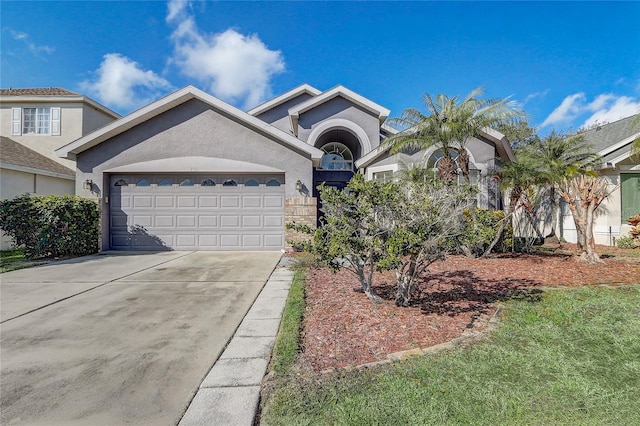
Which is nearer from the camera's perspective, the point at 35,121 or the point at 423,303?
the point at 423,303

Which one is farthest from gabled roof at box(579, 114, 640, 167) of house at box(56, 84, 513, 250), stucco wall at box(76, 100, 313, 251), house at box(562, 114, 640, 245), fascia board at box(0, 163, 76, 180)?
fascia board at box(0, 163, 76, 180)

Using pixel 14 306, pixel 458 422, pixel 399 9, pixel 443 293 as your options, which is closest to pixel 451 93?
pixel 399 9

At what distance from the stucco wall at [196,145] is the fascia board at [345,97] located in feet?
13.9

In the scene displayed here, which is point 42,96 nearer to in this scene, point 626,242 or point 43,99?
point 43,99

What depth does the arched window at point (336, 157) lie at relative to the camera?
52.7 feet

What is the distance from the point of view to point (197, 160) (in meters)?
10.8

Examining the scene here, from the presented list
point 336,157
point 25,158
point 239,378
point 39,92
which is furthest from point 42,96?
point 239,378

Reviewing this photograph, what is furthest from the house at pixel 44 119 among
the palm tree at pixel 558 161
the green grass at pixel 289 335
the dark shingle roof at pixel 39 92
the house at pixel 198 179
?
the palm tree at pixel 558 161

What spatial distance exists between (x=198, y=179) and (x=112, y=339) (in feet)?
26.2

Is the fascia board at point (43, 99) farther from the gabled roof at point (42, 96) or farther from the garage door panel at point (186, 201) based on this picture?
the garage door panel at point (186, 201)

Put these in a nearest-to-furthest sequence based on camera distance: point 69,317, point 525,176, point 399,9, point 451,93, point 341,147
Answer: point 69,317 < point 525,176 < point 451,93 < point 399,9 < point 341,147

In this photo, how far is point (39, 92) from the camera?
16.2m

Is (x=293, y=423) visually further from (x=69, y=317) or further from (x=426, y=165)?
(x=426, y=165)

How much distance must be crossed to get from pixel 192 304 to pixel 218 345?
1793mm
